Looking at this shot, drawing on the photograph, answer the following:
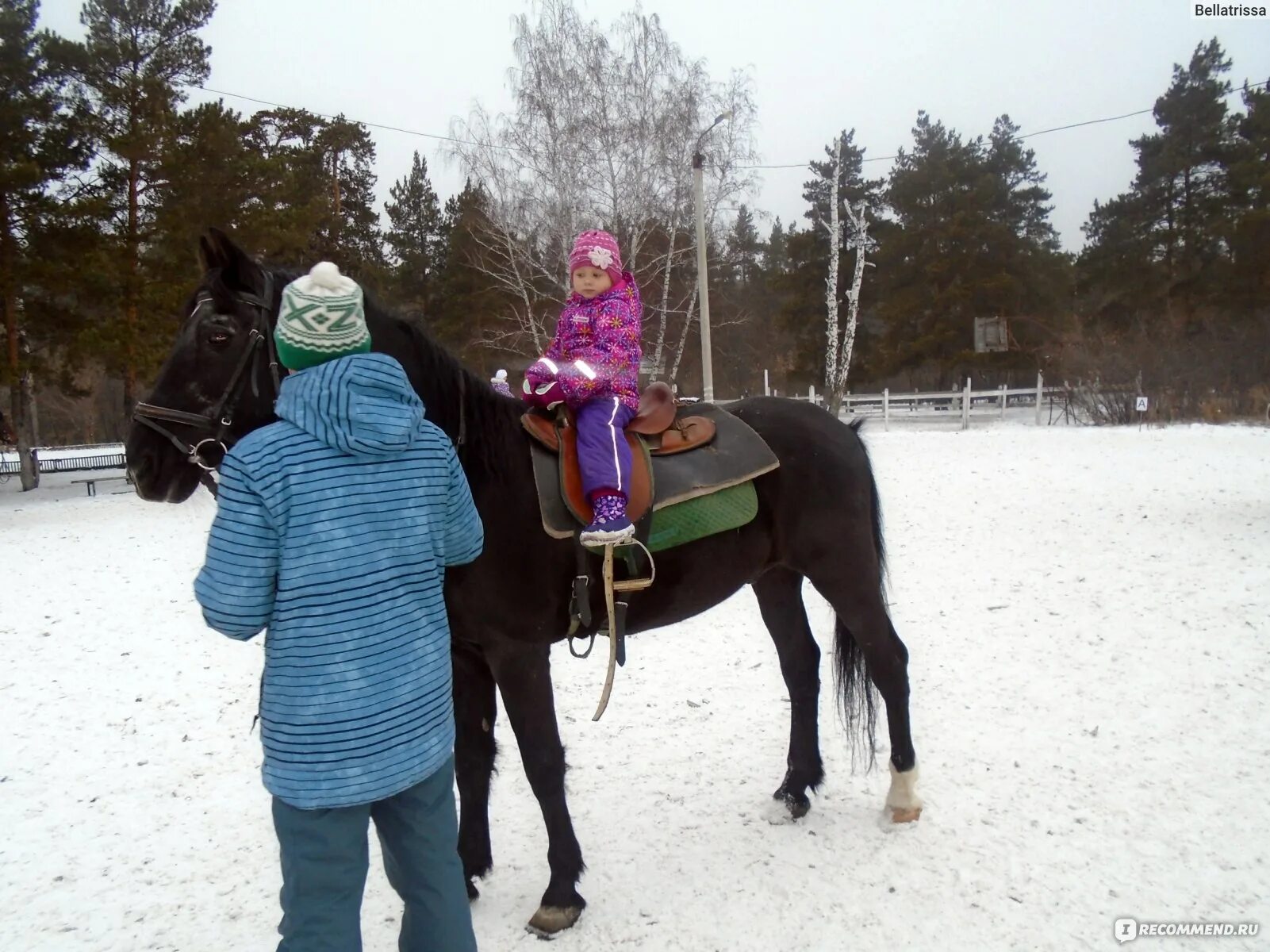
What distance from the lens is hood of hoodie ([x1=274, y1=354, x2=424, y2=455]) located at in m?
1.53

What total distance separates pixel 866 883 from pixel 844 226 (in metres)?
32.4

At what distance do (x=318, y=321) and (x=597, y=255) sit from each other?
132 centimetres

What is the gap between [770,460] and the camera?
9.89ft

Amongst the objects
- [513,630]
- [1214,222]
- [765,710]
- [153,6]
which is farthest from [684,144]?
[1214,222]

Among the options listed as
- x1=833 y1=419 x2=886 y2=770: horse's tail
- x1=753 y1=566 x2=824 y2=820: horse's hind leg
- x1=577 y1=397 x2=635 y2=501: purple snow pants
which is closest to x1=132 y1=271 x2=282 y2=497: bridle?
x1=577 y1=397 x2=635 y2=501: purple snow pants

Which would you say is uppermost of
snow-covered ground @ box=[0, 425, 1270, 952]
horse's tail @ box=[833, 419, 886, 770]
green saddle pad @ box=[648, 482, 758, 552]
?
green saddle pad @ box=[648, 482, 758, 552]

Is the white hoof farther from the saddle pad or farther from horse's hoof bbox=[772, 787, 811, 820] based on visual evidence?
the saddle pad

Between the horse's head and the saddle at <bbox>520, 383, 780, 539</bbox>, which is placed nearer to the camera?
the horse's head

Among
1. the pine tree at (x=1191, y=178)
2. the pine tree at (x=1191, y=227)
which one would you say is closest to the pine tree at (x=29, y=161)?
the pine tree at (x=1191, y=227)

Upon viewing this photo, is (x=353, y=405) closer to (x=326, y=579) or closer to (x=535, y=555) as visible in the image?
(x=326, y=579)

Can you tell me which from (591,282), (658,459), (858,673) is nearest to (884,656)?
(858,673)

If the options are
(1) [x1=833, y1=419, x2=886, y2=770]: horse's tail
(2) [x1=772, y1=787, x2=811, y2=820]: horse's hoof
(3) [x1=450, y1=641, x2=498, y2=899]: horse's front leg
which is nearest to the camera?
(3) [x1=450, y1=641, x2=498, y2=899]: horse's front leg

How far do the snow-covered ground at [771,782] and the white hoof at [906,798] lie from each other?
6 centimetres

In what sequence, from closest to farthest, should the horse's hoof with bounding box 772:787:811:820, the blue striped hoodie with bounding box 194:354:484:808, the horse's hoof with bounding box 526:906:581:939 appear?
the blue striped hoodie with bounding box 194:354:484:808 → the horse's hoof with bounding box 526:906:581:939 → the horse's hoof with bounding box 772:787:811:820
